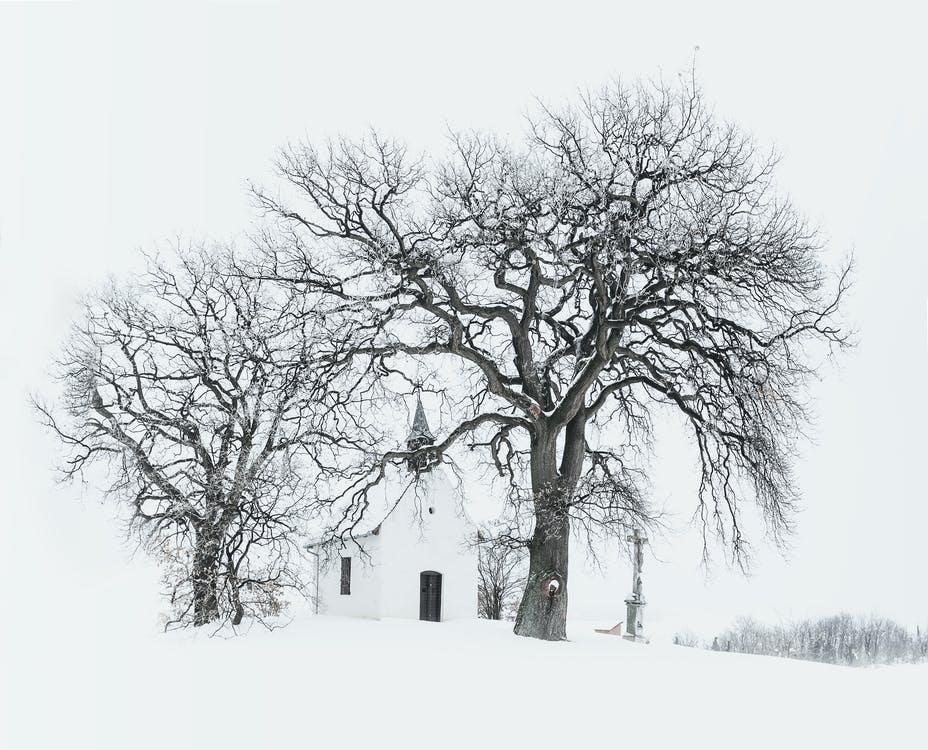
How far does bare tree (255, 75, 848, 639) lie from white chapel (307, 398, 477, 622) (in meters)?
6.38

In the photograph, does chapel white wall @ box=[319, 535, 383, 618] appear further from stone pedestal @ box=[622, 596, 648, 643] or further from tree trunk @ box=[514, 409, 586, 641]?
tree trunk @ box=[514, 409, 586, 641]

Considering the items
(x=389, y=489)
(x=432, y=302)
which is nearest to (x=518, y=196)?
(x=432, y=302)

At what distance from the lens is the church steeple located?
1831 centimetres

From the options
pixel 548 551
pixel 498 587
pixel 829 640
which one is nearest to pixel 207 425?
pixel 548 551

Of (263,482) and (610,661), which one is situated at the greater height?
(263,482)

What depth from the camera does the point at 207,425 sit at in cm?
1847

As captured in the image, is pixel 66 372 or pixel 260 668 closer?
pixel 260 668

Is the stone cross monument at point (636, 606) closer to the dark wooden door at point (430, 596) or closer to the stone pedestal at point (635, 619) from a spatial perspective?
the stone pedestal at point (635, 619)

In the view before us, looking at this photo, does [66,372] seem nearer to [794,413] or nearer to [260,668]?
[260,668]

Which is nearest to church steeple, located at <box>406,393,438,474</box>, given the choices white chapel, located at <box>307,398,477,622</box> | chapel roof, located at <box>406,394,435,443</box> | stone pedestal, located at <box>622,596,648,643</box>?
chapel roof, located at <box>406,394,435,443</box>

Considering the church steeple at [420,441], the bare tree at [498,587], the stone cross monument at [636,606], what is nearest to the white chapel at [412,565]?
the church steeple at [420,441]

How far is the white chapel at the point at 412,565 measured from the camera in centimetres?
2441

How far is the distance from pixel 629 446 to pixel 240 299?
9.09 meters

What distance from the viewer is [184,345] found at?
19047 mm
